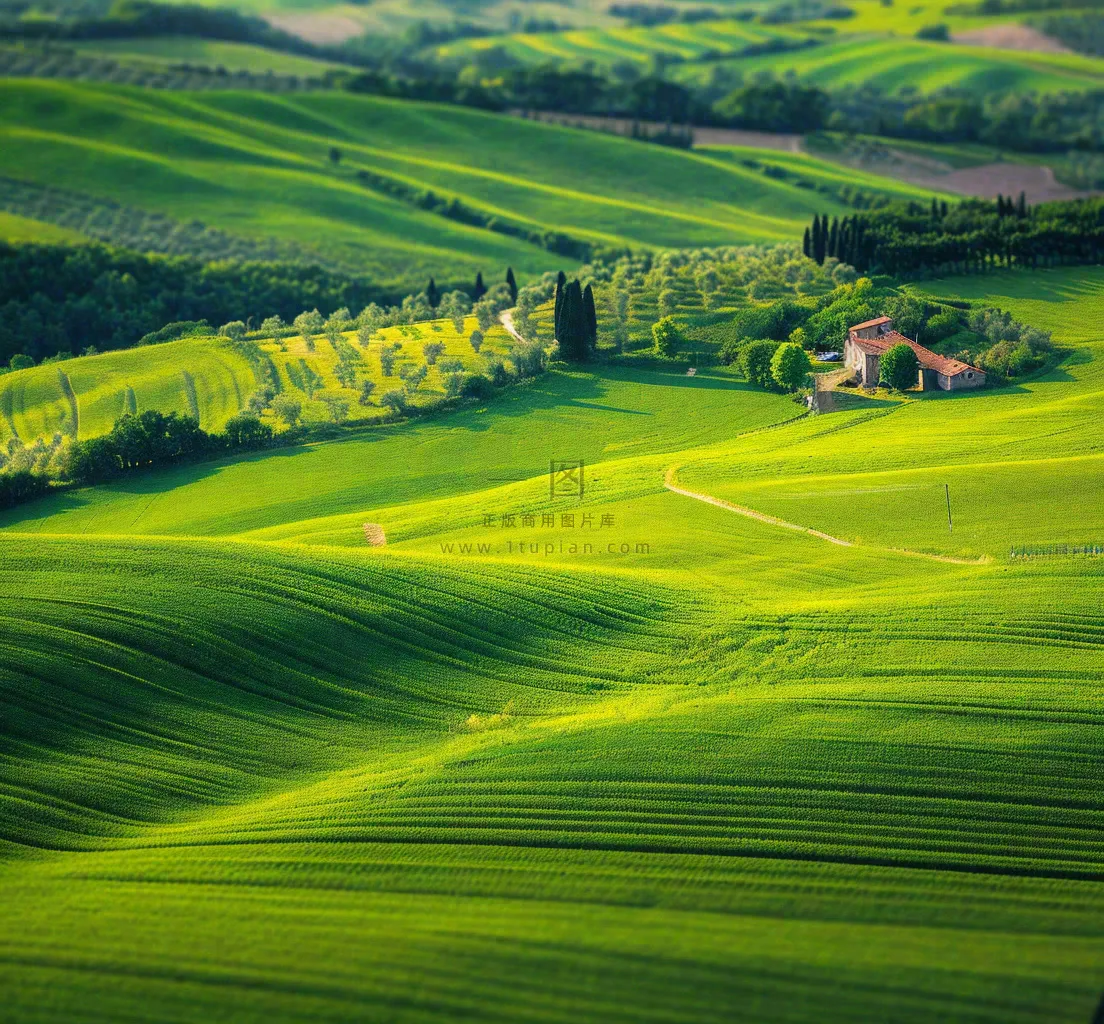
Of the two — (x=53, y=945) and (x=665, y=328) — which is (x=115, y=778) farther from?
(x=665, y=328)

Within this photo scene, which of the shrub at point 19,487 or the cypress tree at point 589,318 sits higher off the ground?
the cypress tree at point 589,318

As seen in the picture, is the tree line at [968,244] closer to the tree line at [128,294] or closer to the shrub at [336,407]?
the shrub at [336,407]

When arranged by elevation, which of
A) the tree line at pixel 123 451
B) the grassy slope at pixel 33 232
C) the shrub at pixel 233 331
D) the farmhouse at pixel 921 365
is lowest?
the tree line at pixel 123 451

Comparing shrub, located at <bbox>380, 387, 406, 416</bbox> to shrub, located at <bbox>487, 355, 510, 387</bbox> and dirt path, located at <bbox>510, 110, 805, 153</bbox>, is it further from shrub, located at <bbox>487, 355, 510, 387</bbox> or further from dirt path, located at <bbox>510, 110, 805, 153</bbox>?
dirt path, located at <bbox>510, 110, 805, 153</bbox>

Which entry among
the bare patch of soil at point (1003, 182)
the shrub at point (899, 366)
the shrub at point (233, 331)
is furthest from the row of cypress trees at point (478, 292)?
the bare patch of soil at point (1003, 182)

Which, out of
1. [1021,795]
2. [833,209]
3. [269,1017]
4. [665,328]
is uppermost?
[833,209]

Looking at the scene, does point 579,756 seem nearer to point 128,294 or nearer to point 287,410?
point 287,410

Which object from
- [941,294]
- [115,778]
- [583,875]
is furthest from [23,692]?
[941,294]
